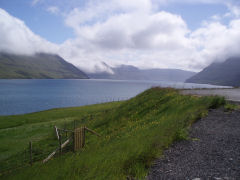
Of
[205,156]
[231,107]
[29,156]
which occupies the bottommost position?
[29,156]

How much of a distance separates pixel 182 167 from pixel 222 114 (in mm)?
6751

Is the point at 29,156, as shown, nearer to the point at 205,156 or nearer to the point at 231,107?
Result: the point at 205,156

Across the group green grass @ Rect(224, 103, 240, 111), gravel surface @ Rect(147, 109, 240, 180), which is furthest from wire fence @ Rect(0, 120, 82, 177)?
green grass @ Rect(224, 103, 240, 111)

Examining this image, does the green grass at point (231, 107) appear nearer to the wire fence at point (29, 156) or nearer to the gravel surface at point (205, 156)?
the gravel surface at point (205, 156)

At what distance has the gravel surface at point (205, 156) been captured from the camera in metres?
5.38

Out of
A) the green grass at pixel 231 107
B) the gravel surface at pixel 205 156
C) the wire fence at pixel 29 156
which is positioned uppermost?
the green grass at pixel 231 107

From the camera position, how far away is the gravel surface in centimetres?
538

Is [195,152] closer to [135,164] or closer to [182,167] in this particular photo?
[182,167]

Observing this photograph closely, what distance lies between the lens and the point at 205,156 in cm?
644

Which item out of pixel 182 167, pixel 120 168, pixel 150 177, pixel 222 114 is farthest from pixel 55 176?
pixel 222 114

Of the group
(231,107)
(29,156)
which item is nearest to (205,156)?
(231,107)

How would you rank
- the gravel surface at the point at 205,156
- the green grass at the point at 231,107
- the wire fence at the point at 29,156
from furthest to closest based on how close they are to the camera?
the wire fence at the point at 29,156
the green grass at the point at 231,107
the gravel surface at the point at 205,156

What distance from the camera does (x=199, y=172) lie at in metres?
5.44

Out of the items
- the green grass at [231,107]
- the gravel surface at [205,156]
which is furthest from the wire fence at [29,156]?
the green grass at [231,107]
